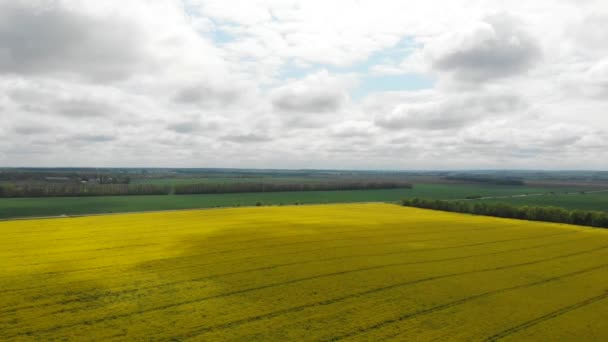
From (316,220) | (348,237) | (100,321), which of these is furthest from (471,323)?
(316,220)

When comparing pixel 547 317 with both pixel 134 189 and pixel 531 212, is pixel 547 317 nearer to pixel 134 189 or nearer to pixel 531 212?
pixel 531 212

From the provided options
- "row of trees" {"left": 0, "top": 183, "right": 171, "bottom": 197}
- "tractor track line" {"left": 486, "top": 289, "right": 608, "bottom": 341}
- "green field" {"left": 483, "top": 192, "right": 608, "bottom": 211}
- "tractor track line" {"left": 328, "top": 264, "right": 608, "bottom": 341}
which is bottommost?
"tractor track line" {"left": 486, "top": 289, "right": 608, "bottom": 341}

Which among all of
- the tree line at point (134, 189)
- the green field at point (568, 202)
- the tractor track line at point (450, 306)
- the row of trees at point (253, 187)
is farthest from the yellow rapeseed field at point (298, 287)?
the row of trees at point (253, 187)

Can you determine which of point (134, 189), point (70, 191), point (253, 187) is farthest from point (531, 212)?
point (70, 191)

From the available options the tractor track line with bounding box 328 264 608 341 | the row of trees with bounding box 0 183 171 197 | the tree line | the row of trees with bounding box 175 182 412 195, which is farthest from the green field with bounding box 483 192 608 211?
the row of trees with bounding box 0 183 171 197

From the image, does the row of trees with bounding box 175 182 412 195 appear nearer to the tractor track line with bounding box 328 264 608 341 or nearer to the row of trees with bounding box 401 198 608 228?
the row of trees with bounding box 401 198 608 228

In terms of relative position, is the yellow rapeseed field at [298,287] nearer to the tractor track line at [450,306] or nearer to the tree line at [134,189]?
the tractor track line at [450,306]

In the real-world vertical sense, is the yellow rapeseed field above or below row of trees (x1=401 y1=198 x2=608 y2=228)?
below
